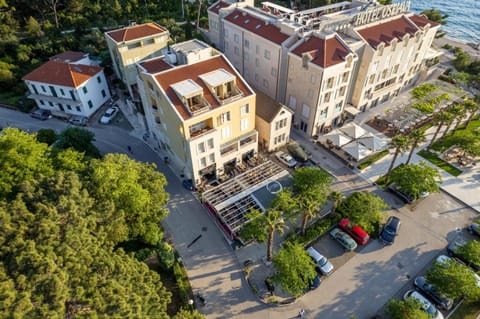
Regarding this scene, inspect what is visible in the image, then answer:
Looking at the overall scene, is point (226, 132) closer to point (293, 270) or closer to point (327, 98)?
point (327, 98)

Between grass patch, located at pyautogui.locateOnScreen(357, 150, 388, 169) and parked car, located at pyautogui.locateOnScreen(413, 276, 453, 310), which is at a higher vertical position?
grass patch, located at pyautogui.locateOnScreen(357, 150, 388, 169)

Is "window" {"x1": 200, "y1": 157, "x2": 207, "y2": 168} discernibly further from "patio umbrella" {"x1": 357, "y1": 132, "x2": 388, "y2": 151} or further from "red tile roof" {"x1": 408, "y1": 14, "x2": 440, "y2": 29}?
"red tile roof" {"x1": 408, "y1": 14, "x2": 440, "y2": 29}

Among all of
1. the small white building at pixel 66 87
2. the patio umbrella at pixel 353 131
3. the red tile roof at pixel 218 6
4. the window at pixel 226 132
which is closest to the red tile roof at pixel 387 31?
the patio umbrella at pixel 353 131

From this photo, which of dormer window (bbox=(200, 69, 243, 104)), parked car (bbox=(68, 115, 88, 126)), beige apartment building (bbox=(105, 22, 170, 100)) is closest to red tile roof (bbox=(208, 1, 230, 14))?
beige apartment building (bbox=(105, 22, 170, 100))

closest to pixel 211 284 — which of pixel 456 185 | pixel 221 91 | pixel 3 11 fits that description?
pixel 221 91

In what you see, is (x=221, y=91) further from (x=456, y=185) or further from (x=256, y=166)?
(x=456, y=185)

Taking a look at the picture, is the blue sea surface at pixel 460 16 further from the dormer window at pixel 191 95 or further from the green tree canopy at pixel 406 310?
the green tree canopy at pixel 406 310

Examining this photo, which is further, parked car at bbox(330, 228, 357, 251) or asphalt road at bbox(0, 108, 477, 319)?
parked car at bbox(330, 228, 357, 251)
